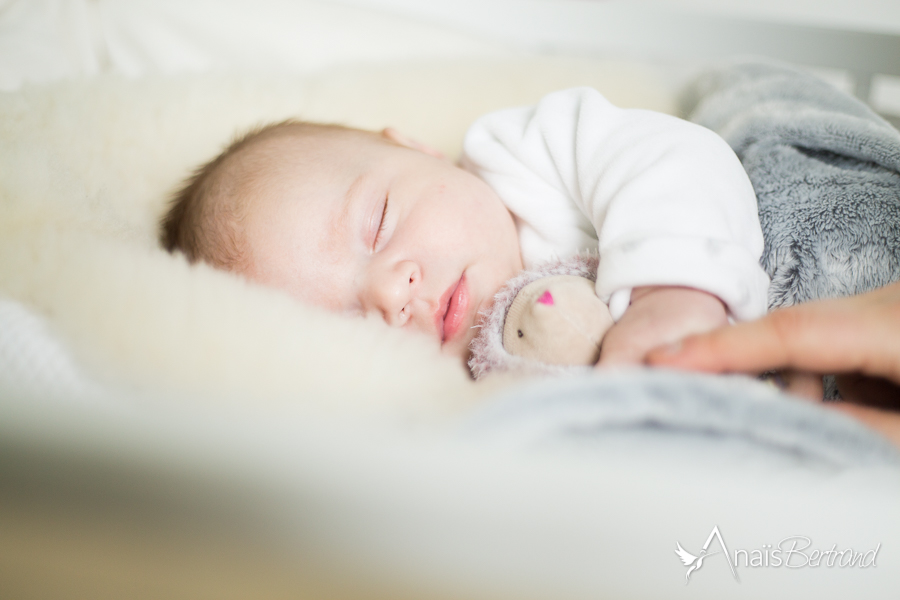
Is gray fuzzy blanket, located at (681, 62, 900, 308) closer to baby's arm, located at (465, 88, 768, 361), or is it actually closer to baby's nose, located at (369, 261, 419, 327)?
baby's arm, located at (465, 88, 768, 361)

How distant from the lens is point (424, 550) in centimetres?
24

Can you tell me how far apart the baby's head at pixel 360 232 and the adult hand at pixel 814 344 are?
0.33 m

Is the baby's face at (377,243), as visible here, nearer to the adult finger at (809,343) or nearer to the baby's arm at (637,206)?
the baby's arm at (637,206)

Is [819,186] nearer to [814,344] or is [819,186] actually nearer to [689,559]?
[814,344]

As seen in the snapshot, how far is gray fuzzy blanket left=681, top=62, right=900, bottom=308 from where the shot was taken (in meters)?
0.61

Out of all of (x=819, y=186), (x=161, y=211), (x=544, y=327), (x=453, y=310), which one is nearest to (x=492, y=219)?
(x=453, y=310)

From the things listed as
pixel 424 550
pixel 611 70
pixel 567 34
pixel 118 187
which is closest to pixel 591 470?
pixel 424 550

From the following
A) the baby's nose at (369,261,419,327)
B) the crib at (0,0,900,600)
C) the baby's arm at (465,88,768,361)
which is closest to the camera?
the crib at (0,0,900,600)

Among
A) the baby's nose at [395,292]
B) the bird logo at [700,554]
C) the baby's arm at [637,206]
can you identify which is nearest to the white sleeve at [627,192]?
the baby's arm at [637,206]

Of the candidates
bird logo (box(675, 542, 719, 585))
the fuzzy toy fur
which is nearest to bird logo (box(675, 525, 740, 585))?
bird logo (box(675, 542, 719, 585))

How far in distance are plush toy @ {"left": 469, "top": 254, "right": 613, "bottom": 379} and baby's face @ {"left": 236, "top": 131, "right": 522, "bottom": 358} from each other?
0.22 ft

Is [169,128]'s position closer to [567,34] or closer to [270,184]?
[270,184]

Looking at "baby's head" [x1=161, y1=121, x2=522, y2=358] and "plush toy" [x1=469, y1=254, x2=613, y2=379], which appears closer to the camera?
"plush toy" [x1=469, y1=254, x2=613, y2=379]

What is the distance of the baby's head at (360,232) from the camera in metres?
0.71
